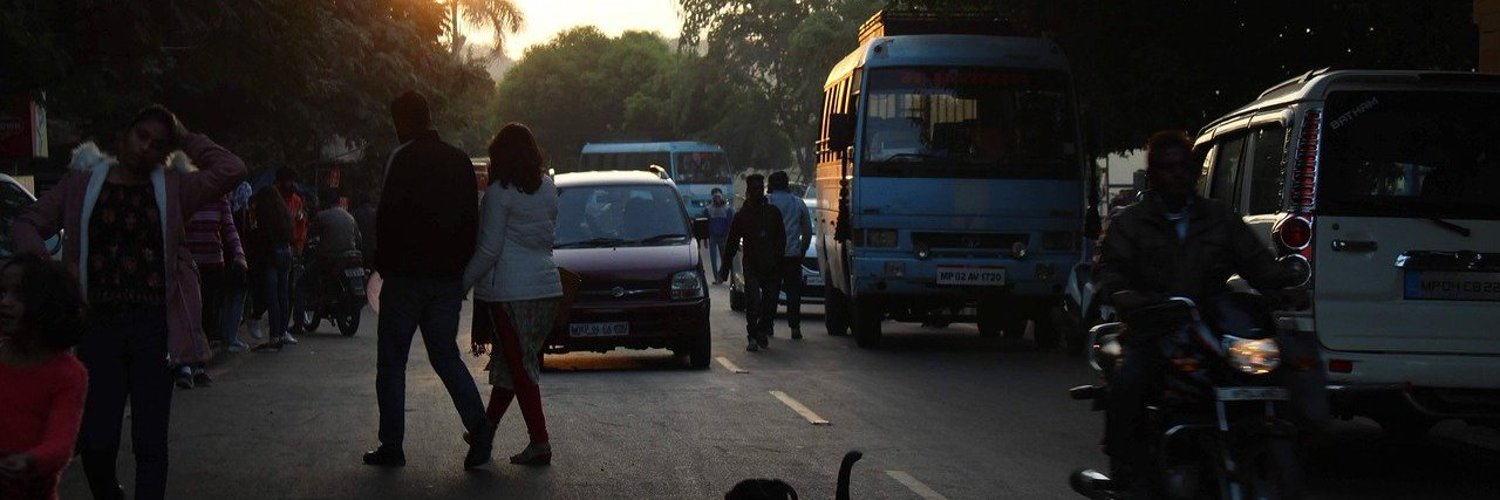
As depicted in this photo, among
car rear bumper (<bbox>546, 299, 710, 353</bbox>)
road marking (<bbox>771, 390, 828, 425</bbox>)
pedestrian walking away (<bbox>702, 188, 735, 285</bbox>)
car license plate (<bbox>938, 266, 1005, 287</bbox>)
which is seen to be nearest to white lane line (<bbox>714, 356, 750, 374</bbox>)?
car rear bumper (<bbox>546, 299, 710, 353</bbox>)

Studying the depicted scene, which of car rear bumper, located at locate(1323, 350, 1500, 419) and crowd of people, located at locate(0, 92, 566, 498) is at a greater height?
Answer: crowd of people, located at locate(0, 92, 566, 498)

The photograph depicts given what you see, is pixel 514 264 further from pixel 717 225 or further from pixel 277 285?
pixel 717 225

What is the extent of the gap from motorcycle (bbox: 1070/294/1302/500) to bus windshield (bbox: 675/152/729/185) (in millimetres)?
62498

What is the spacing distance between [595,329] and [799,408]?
11.3 ft

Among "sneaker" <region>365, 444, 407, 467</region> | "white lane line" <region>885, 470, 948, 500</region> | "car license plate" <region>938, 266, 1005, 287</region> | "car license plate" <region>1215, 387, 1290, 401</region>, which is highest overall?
"car license plate" <region>1215, 387, 1290, 401</region>

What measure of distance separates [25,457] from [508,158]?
5.02 metres

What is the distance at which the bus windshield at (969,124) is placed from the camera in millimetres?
19562

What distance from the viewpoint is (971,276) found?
1945 cm

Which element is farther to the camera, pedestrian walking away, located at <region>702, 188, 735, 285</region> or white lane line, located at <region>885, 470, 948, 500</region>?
pedestrian walking away, located at <region>702, 188, 735, 285</region>

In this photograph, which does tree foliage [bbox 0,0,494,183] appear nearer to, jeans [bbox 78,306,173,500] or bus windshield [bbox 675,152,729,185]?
jeans [bbox 78,306,173,500]

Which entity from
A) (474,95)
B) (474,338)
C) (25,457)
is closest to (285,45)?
(474,338)

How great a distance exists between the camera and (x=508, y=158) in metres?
10.5

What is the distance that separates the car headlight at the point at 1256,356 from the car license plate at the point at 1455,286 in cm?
298

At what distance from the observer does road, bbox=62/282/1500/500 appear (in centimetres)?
969
